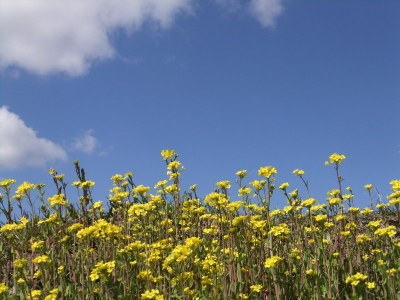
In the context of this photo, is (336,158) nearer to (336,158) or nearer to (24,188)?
(336,158)

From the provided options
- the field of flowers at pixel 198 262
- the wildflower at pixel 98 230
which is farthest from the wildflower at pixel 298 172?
the wildflower at pixel 98 230

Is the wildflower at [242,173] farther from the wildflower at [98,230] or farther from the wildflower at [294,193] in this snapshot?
the wildflower at [98,230]

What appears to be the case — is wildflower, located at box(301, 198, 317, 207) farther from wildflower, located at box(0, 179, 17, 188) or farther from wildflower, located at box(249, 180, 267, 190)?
wildflower, located at box(0, 179, 17, 188)

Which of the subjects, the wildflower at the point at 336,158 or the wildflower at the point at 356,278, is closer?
the wildflower at the point at 356,278

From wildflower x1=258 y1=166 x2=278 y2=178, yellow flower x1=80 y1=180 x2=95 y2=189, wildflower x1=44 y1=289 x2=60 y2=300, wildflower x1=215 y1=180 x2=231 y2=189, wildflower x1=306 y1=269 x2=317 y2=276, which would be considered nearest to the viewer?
wildflower x1=44 y1=289 x2=60 y2=300

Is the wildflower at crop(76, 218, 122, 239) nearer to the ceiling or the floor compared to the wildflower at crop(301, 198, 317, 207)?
nearer to the floor

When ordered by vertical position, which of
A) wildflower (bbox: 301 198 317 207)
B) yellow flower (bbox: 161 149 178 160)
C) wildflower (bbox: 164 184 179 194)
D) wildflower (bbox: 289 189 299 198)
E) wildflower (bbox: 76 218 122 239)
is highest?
yellow flower (bbox: 161 149 178 160)

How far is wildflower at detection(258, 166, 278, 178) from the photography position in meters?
5.20

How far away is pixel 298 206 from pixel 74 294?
3106 mm

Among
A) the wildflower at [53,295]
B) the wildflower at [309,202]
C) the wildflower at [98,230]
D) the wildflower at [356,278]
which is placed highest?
the wildflower at [309,202]

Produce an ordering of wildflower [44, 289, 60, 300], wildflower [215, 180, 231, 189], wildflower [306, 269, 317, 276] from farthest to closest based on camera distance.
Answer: wildflower [215, 180, 231, 189] → wildflower [306, 269, 317, 276] → wildflower [44, 289, 60, 300]

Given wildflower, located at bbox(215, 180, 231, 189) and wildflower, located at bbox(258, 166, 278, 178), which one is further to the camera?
wildflower, located at bbox(215, 180, 231, 189)

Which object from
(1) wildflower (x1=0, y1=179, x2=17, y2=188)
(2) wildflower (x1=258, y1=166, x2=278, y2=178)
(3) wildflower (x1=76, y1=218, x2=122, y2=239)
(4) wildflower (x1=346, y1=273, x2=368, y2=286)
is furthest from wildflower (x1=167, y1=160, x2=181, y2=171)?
(4) wildflower (x1=346, y1=273, x2=368, y2=286)

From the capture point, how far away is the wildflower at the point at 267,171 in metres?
5.20
